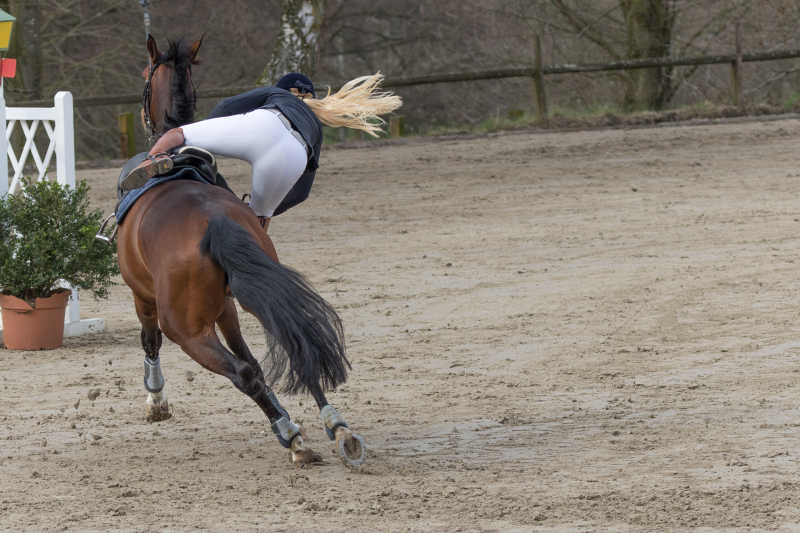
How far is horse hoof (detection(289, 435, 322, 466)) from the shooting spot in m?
4.81

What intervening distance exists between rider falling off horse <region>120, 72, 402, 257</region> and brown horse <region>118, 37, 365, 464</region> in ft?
0.66

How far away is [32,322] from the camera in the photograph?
7.69 meters

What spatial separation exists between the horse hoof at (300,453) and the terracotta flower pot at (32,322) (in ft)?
11.5

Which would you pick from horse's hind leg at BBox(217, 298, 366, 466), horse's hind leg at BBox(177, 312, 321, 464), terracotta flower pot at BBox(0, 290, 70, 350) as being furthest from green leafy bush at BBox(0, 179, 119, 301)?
horse's hind leg at BBox(217, 298, 366, 466)

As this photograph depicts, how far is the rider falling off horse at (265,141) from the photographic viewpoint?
16.5 feet

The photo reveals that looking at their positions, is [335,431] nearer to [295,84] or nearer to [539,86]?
[295,84]

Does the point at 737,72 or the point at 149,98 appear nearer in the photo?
the point at 149,98

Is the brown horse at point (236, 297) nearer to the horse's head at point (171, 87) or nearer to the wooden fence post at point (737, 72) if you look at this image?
the horse's head at point (171, 87)

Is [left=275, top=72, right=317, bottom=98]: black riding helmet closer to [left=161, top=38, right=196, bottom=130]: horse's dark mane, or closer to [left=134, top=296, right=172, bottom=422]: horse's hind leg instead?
[left=161, top=38, right=196, bottom=130]: horse's dark mane

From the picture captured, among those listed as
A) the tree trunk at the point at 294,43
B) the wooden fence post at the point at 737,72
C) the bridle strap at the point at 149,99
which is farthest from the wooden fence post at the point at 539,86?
the bridle strap at the point at 149,99

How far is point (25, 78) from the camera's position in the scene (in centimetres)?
1933

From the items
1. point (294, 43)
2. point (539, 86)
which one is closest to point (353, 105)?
point (294, 43)

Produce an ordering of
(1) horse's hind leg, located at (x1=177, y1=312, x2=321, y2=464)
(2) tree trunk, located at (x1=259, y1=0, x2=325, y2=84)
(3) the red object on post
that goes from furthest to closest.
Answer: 1. (2) tree trunk, located at (x1=259, y1=0, x2=325, y2=84)
2. (3) the red object on post
3. (1) horse's hind leg, located at (x1=177, y1=312, x2=321, y2=464)

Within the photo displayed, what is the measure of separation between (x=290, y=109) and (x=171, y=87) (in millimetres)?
591
